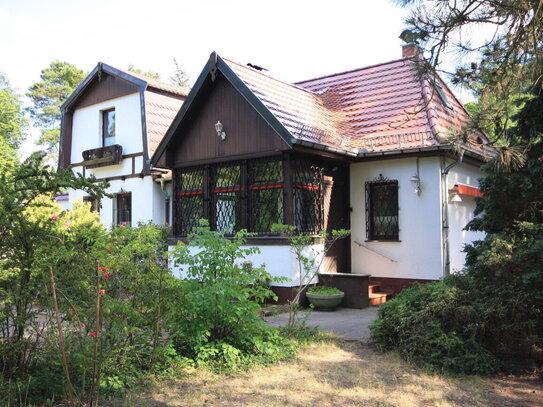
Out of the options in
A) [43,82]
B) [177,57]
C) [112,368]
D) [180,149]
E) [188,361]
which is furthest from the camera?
[177,57]

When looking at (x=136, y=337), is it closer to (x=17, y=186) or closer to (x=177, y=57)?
(x=17, y=186)

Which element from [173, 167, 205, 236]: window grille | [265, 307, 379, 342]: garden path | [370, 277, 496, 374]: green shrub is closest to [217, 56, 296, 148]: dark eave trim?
[173, 167, 205, 236]: window grille

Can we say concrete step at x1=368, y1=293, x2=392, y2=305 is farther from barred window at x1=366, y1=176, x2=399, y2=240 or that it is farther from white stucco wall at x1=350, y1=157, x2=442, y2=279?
barred window at x1=366, y1=176, x2=399, y2=240

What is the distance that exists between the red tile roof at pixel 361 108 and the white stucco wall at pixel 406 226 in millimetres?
542

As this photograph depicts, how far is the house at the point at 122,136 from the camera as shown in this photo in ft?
50.0

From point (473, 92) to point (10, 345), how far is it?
5623 millimetres

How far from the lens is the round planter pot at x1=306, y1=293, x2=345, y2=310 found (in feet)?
31.1

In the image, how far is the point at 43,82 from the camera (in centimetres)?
3806

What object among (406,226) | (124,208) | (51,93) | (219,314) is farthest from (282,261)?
(51,93)

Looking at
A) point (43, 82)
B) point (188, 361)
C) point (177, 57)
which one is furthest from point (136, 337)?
point (177, 57)

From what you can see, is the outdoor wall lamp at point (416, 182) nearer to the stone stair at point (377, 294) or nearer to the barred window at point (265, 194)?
the stone stair at point (377, 294)

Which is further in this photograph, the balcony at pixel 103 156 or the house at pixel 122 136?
the balcony at pixel 103 156

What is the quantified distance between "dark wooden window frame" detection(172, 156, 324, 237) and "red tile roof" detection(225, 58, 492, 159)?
0.85 m

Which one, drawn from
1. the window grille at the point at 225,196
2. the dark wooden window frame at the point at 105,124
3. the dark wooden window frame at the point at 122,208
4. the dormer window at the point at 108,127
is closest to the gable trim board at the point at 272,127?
the window grille at the point at 225,196
